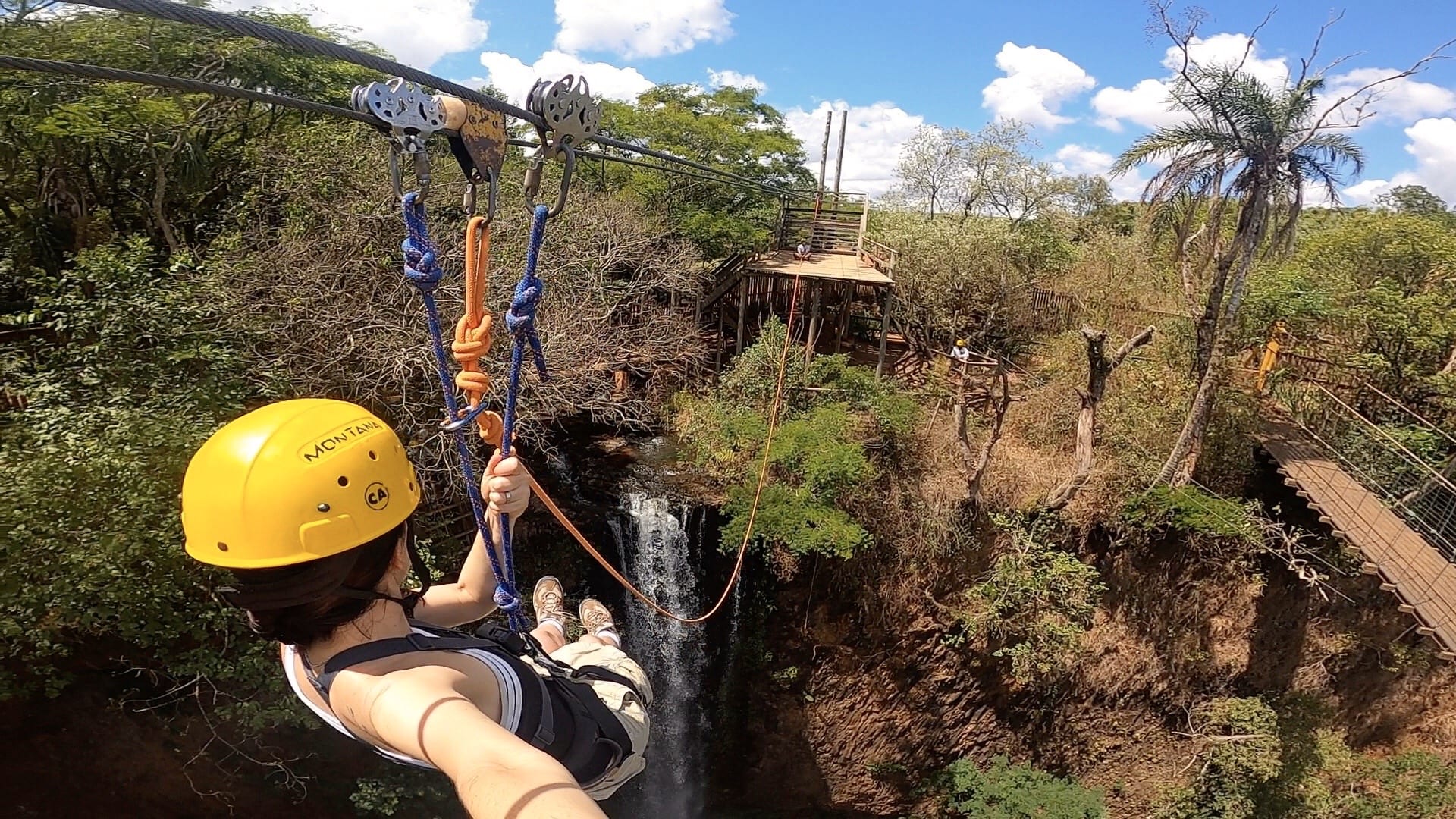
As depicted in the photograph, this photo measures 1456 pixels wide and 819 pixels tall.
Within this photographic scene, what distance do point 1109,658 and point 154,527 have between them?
12.4m

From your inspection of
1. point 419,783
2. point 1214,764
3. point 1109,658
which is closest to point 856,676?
point 1109,658

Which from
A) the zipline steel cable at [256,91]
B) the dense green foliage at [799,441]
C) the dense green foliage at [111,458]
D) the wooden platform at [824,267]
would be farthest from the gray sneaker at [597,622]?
the wooden platform at [824,267]

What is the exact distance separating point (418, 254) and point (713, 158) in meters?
16.0

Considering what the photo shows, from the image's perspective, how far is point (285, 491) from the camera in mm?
1569

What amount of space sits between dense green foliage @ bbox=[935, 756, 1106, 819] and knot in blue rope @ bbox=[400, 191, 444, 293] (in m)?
11.4

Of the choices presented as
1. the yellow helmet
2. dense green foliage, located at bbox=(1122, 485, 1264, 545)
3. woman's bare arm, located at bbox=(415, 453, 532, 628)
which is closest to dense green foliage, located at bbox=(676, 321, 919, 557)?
dense green foliage, located at bbox=(1122, 485, 1264, 545)

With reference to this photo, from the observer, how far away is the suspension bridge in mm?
8211

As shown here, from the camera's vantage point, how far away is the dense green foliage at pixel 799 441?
920 centimetres

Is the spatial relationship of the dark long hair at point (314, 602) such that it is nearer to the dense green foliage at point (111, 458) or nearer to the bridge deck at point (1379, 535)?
the dense green foliage at point (111, 458)

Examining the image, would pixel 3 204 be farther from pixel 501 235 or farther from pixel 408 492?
pixel 408 492

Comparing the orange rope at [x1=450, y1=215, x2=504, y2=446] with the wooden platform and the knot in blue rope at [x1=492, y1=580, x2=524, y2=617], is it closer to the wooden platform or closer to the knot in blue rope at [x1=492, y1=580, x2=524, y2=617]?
the knot in blue rope at [x1=492, y1=580, x2=524, y2=617]

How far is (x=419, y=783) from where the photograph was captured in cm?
751

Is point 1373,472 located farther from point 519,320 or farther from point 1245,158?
point 519,320

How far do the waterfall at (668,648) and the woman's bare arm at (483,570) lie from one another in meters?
8.05
